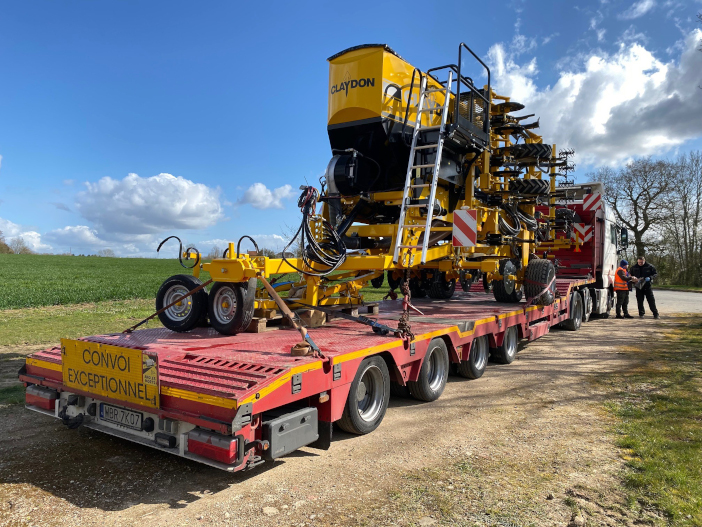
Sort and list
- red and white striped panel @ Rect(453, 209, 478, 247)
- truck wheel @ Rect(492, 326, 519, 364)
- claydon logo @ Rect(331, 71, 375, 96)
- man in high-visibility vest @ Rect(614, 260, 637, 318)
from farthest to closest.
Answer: man in high-visibility vest @ Rect(614, 260, 637, 318) → truck wheel @ Rect(492, 326, 519, 364) → red and white striped panel @ Rect(453, 209, 478, 247) → claydon logo @ Rect(331, 71, 375, 96)

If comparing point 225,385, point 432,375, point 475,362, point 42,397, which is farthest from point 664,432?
point 42,397

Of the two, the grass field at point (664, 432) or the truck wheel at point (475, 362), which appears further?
the truck wheel at point (475, 362)

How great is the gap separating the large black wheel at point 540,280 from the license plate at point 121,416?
7.17 m

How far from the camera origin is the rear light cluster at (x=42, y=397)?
173 inches

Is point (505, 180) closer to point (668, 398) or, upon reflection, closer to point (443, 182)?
point (443, 182)

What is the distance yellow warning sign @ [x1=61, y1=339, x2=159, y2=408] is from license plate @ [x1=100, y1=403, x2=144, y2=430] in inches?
5.1

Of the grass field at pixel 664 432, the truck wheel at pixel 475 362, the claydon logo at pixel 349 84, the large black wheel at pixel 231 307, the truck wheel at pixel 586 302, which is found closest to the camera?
Result: the grass field at pixel 664 432

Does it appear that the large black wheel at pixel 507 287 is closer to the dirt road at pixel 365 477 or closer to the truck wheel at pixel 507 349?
the truck wheel at pixel 507 349

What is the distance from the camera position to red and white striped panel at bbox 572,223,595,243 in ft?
43.1

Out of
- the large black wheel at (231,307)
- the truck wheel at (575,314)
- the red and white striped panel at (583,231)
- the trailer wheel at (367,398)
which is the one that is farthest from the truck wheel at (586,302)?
the large black wheel at (231,307)

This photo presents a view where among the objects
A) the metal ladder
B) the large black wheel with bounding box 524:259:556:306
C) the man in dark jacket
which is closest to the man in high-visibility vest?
the man in dark jacket

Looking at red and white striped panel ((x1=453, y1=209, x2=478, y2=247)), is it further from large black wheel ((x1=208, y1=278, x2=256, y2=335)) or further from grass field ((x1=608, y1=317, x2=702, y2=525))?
large black wheel ((x1=208, y1=278, x2=256, y2=335))

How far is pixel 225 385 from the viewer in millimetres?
3410

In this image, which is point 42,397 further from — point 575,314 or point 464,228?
point 575,314
